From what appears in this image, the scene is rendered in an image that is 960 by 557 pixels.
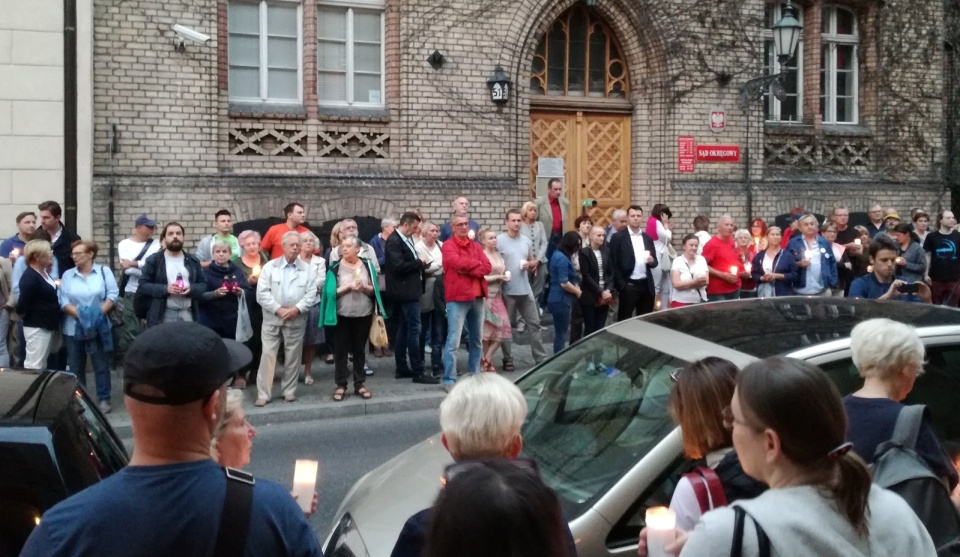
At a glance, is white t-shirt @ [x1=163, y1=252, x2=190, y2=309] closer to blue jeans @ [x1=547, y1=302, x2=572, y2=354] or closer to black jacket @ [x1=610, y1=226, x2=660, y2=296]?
blue jeans @ [x1=547, y1=302, x2=572, y2=354]

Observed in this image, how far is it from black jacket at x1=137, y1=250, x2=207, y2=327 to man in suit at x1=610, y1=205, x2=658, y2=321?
4.97m

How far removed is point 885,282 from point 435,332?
544 centimetres

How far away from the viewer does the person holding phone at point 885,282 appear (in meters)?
8.18

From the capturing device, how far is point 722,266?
1223 cm

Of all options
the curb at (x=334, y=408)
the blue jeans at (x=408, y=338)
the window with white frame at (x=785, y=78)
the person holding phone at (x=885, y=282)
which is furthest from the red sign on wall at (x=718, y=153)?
the person holding phone at (x=885, y=282)

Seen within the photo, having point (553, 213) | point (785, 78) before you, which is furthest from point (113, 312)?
point (785, 78)

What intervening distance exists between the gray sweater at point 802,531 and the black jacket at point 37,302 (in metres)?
8.72

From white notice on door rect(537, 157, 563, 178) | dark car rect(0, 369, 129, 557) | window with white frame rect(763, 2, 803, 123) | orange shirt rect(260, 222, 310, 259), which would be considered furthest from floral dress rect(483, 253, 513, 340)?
dark car rect(0, 369, 129, 557)

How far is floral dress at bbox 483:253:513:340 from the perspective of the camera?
1184 cm

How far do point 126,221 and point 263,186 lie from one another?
6.05 ft

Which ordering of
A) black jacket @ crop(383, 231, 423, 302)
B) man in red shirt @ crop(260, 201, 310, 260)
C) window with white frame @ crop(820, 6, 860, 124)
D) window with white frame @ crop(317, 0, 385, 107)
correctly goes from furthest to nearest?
window with white frame @ crop(820, 6, 860, 124), window with white frame @ crop(317, 0, 385, 107), man in red shirt @ crop(260, 201, 310, 260), black jacket @ crop(383, 231, 423, 302)

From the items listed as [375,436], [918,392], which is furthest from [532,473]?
[375,436]

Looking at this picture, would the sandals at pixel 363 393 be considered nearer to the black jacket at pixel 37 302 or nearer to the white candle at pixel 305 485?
the black jacket at pixel 37 302

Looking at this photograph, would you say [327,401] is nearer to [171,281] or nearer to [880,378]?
[171,281]
